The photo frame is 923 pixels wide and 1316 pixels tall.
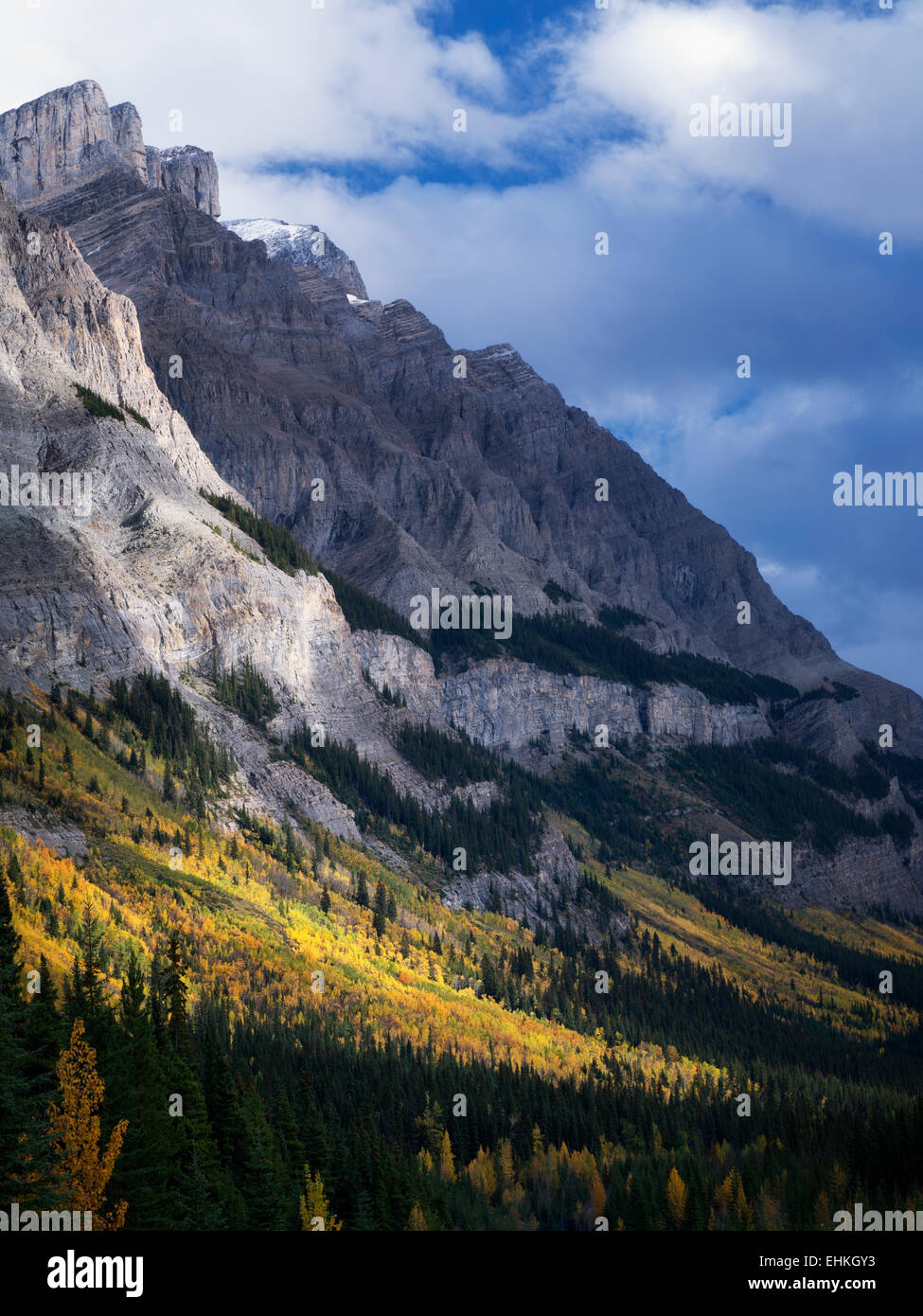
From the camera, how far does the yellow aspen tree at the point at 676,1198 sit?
11169cm

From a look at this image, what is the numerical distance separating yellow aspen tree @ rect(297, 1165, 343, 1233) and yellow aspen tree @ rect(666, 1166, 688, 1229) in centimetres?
3596

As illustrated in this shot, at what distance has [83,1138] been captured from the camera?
62406mm

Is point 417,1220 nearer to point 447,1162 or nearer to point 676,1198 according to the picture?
point 447,1162

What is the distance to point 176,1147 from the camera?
72.4 metres

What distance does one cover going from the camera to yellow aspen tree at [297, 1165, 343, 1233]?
82.0 meters

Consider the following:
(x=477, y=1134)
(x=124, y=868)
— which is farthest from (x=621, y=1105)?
(x=124, y=868)

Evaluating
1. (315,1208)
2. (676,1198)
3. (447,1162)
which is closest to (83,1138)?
(315,1208)

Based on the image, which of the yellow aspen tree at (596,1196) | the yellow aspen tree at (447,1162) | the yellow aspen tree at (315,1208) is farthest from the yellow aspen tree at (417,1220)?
the yellow aspen tree at (596,1196)

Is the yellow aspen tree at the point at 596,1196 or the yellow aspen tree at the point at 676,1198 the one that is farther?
the yellow aspen tree at the point at 596,1196

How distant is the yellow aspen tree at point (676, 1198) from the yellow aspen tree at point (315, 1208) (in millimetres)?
35959

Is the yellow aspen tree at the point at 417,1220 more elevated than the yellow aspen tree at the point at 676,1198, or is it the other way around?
the yellow aspen tree at the point at 417,1220

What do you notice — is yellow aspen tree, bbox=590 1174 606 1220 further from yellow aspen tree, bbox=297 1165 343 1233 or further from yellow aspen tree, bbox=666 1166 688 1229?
yellow aspen tree, bbox=297 1165 343 1233

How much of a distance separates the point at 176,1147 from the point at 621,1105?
268ft

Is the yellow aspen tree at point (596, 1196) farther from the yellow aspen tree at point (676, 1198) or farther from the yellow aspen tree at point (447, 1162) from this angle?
the yellow aspen tree at point (447, 1162)
